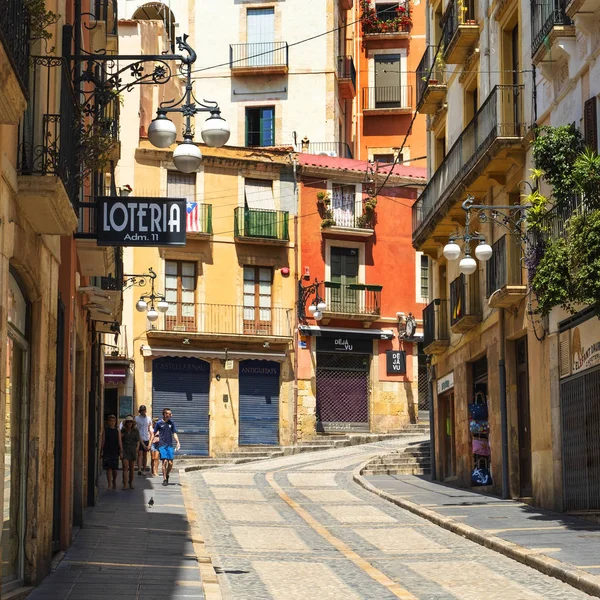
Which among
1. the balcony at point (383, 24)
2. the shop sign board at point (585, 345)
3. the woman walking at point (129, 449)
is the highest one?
the balcony at point (383, 24)

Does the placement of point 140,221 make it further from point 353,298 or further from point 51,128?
point 353,298

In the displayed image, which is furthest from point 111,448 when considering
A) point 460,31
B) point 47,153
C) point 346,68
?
point 346,68

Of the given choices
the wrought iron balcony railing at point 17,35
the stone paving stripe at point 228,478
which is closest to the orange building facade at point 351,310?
the stone paving stripe at point 228,478

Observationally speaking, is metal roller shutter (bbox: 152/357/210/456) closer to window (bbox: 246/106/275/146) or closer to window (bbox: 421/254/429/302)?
window (bbox: 421/254/429/302)

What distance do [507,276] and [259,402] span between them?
65.2 ft

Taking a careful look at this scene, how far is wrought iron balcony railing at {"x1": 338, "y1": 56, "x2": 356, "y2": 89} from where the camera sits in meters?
48.2

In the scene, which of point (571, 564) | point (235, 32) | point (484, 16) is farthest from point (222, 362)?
point (571, 564)

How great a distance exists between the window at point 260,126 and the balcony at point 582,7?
29.0m

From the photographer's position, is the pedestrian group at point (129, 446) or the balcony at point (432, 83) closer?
the pedestrian group at point (129, 446)

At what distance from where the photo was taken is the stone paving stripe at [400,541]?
15.8 metres

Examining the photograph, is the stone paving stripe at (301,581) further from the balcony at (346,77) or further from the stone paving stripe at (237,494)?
the balcony at (346,77)

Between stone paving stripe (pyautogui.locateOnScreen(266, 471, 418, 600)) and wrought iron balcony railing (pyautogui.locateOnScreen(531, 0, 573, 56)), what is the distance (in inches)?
344

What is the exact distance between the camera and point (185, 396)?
40906 millimetres

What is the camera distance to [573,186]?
1823 centimetres
